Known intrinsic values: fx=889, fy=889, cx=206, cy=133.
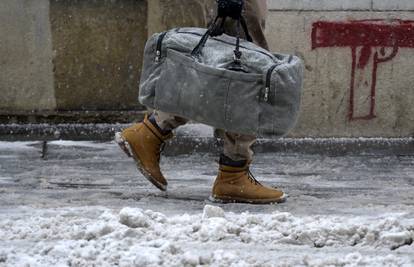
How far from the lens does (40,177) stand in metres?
5.77

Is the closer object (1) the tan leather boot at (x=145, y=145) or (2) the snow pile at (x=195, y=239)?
(2) the snow pile at (x=195, y=239)

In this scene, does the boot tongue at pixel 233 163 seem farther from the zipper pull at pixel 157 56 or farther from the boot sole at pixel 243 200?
the zipper pull at pixel 157 56

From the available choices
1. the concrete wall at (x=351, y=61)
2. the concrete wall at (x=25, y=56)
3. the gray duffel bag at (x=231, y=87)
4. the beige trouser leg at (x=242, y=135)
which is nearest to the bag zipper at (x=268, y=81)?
the gray duffel bag at (x=231, y=87)

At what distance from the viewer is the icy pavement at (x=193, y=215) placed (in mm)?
3705

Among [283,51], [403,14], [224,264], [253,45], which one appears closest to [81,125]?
[283,51]

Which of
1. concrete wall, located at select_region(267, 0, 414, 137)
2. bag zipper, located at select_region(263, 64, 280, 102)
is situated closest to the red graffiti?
concrete wall, located at select_region(267, 0, 414, 137)

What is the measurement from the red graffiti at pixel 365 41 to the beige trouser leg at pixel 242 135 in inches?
92.3

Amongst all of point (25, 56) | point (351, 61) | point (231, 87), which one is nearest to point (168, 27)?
point (25, 56)

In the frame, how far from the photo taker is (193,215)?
4289mm

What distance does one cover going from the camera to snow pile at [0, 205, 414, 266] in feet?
12.0

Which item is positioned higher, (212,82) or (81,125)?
(212,82)

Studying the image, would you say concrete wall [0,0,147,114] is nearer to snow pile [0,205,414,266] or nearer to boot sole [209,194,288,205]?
boot sole [209,194,288,205]

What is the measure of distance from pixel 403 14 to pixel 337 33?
0.56 m

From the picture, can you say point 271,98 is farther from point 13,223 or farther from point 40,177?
point 40,177
